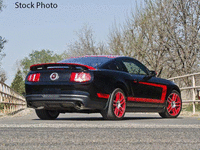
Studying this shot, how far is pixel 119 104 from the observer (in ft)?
31.9

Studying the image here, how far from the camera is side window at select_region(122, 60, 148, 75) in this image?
34.5ft

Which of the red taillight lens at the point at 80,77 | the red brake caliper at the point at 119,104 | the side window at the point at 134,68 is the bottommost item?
the red brake caliper at the point at 119,104

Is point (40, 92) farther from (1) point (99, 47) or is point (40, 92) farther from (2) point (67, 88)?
(1) point (99, 47)

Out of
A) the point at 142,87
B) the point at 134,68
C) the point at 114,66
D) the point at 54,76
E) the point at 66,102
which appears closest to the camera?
the point at 66,102

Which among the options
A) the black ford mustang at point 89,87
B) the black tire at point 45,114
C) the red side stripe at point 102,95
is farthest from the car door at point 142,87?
the black tire at point 45,114

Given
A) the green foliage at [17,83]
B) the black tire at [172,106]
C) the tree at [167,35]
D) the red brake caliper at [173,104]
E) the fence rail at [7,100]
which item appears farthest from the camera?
the green foliage at [17,83]

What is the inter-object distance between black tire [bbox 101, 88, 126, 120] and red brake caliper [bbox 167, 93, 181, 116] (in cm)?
200

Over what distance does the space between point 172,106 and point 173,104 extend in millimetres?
77

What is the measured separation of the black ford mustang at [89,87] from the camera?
29.8 feet

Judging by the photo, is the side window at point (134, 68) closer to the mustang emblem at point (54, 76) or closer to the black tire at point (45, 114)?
the mustang emblem at point (54, 76)

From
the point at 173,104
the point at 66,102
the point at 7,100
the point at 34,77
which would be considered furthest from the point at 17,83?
the point at 66,102

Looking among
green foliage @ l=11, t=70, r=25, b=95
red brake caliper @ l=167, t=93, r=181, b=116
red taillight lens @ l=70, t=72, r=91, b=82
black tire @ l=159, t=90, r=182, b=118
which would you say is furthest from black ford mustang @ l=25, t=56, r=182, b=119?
green foliage @ l=11, t=70, r=25, b=95

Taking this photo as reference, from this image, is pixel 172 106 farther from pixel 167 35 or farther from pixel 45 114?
pixel 167 35

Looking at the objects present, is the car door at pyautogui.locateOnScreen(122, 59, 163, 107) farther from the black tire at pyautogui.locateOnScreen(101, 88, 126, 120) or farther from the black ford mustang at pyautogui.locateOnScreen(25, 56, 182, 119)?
the black tire at pyautogui.locateOnScreen(101, 88, 126, 120)
